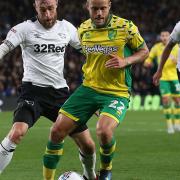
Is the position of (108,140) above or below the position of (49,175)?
above

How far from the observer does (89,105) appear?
27.1 ft

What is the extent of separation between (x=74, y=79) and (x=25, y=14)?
229 inches

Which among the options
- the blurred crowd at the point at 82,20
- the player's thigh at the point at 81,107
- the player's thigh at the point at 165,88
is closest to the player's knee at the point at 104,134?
the player's thigh at the point at 81,107

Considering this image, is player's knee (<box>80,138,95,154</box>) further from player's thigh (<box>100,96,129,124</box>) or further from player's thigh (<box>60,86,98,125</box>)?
player's thigh (<box>100,96,129,124</box>)

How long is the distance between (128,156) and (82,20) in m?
21.8

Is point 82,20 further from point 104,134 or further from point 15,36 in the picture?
point 104,134

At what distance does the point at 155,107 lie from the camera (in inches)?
1129

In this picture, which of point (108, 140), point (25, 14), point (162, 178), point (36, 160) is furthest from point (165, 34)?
point (25, 14)

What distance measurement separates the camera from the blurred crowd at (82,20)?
29.2m

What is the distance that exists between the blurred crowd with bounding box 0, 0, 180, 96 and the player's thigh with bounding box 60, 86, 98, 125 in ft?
64.0

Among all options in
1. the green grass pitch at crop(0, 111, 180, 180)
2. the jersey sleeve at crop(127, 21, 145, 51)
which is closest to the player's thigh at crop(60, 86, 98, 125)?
the jersey sleeve at crop(127, 21, 145, 51)

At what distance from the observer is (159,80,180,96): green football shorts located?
57.6 feet

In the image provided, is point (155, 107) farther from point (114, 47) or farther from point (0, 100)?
point (114, 47)

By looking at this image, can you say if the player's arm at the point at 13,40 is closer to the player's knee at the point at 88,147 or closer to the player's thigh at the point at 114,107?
the player's thigh at the point at 114,107
